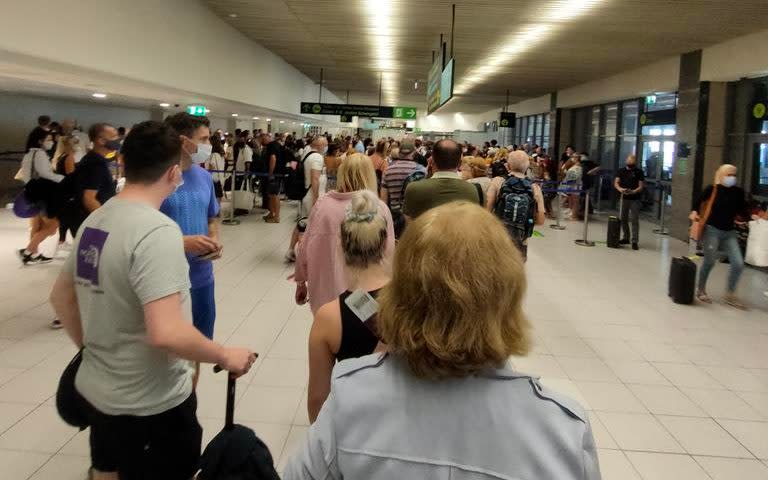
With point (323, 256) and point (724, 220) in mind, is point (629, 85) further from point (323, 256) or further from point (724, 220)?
point (323, 256)

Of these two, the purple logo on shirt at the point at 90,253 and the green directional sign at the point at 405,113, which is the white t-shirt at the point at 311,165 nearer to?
the purple logo on shirt at the point at 90,253

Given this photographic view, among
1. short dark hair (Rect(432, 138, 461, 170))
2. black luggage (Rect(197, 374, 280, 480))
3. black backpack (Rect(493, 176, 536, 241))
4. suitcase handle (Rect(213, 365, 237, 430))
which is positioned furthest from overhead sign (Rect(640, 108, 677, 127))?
black luggage (Rect(197, 374, 280, 480))

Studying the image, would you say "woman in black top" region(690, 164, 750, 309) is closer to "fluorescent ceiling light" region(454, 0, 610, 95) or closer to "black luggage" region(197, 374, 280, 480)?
"fluorescent ceiling light" region(454, 0, 610, 95)

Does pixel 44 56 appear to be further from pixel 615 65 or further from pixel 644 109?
pixel 644 109

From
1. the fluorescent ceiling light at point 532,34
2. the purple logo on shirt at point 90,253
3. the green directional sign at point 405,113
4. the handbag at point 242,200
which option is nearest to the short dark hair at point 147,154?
the purple logo on shirt at point 90,253

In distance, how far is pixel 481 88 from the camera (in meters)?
21.8

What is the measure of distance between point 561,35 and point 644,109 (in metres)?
5.97

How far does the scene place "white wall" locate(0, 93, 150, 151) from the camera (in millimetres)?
17750

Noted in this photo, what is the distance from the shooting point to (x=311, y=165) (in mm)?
8602

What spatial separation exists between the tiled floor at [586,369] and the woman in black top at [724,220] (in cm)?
41

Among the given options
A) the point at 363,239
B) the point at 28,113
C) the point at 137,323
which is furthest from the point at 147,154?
the point at 28,113

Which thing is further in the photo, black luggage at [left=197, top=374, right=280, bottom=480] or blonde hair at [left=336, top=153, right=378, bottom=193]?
blonde hair at [left=336, top=153, right=378, bottom=193]

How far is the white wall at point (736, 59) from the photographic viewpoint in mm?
9711

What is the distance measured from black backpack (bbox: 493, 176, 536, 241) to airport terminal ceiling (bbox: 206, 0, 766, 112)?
425cm
